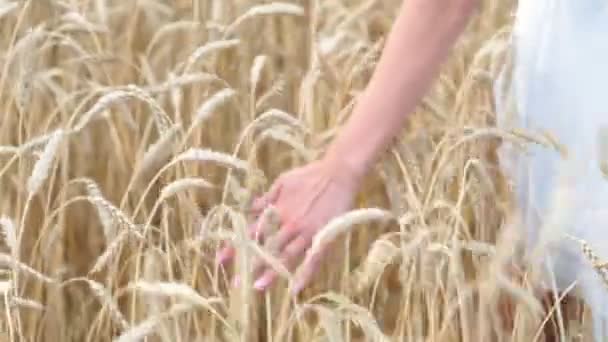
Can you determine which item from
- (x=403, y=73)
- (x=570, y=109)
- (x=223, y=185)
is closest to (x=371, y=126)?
(x=403, y=73)

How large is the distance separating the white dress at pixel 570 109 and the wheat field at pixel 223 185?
0.13 ft

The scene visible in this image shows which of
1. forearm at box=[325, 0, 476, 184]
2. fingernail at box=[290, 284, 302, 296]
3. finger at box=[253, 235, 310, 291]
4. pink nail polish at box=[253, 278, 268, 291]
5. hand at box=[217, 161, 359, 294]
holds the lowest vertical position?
pink nail polish at box=[253, 278, 268, 291]

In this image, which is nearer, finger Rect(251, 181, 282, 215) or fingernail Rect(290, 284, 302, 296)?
fingernail Rect(290, 284, 302, 296)

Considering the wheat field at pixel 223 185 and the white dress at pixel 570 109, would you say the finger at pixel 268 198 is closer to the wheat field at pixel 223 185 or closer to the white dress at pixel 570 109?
the wheat field at pixel 223 185

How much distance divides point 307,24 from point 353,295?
825 millimetres

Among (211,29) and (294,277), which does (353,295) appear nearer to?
(294,277)

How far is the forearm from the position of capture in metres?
0.87

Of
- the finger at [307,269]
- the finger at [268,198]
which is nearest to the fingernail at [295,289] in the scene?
the finger at [307,269]

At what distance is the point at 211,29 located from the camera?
149 cm

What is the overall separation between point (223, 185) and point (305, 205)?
17.1 inches

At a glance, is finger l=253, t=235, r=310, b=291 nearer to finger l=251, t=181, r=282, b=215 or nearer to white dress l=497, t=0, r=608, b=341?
finger l=251, t=181, r=282, b=215

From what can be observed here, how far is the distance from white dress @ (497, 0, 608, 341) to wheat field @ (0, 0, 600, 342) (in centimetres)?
4

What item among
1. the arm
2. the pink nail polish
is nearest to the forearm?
the arm

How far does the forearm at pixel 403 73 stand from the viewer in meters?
0.87
